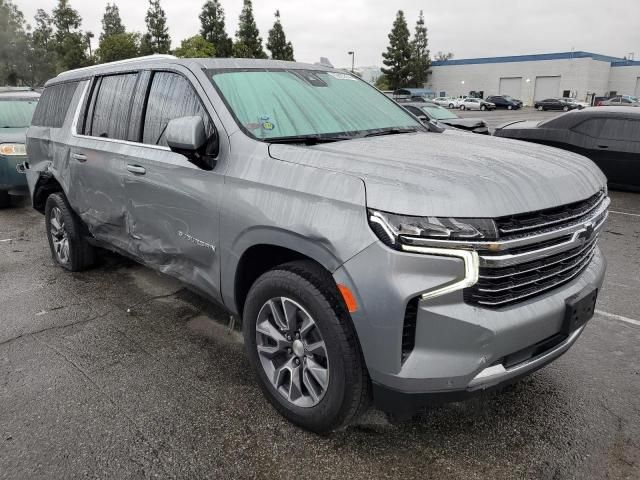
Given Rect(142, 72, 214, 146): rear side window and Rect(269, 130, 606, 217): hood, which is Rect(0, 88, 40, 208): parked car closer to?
Rect(142, 72, 214, 146): rear side window

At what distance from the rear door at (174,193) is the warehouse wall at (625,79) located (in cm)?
8096

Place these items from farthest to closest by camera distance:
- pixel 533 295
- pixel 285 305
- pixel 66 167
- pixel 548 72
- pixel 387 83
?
pixel 387 83 → pixel 548 72 → pixel 66 167 → pixel 285 305 → pixel 533 295

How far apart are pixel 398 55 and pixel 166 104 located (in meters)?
73.6

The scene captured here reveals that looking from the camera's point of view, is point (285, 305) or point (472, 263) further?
point (285, 305)

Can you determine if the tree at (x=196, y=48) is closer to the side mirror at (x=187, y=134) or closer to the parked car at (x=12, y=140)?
the parked car at (x=12, y=140)

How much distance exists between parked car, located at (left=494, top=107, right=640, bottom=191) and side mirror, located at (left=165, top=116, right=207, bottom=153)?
789cm

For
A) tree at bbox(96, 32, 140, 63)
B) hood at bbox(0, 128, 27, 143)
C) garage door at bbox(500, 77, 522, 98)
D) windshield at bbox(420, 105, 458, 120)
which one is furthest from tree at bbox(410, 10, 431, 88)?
hood at bbox(0, 128, 27, 143)

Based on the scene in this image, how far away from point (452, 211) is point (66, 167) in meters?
3.88

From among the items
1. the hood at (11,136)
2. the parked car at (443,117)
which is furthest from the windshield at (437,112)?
the hood at (11,136)

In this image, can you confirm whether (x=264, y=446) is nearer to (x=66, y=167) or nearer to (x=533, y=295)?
(x=533, y=295)

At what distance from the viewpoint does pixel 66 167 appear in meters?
4.69

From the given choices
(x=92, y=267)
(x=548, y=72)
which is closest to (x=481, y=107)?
(x=548, y=72)

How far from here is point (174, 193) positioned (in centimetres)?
323

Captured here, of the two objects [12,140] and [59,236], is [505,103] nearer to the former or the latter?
[12,140]
